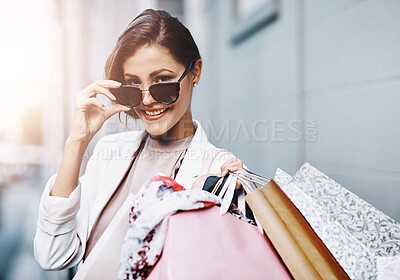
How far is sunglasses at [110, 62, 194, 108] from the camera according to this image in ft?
2.46

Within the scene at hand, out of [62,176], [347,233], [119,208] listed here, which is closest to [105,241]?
[119,208]

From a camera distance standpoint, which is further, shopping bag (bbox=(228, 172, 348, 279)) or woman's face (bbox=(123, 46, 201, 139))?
woman's face (bbox=(123, 46, 201, 139))

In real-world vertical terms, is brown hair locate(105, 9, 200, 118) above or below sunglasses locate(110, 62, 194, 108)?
above

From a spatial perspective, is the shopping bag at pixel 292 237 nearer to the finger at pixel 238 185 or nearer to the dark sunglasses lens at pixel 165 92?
the finger at pixel 238 185

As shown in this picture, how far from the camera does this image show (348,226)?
671mm

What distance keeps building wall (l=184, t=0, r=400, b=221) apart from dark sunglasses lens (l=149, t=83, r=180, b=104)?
9 cm

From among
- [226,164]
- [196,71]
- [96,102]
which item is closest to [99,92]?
[96,102]

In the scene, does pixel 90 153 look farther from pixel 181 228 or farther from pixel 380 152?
pixel 380 152

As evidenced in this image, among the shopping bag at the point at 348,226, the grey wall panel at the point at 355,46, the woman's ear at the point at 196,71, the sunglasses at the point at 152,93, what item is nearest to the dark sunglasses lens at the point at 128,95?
the sunglasses at the point at 152,93

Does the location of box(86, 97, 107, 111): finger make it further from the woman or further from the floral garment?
the floral garment

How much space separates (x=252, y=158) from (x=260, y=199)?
0.74 feet

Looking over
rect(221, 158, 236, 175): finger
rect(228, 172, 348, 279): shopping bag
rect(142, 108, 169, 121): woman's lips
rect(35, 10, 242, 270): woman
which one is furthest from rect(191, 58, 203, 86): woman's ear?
rect(228, 172, 348, 279): shopping bag

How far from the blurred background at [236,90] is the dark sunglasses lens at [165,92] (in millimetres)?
83

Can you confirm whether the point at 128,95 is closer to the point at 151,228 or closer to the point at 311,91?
the point at 151,228
